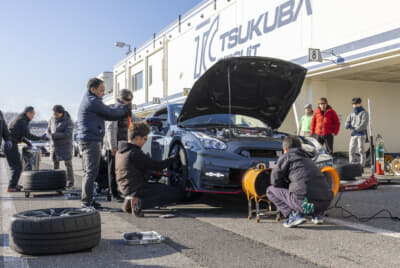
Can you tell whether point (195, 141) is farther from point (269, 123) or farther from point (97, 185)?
point (97, 185)

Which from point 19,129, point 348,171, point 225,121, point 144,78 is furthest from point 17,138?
point 144,78

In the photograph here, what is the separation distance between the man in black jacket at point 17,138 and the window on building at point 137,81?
87.4ft

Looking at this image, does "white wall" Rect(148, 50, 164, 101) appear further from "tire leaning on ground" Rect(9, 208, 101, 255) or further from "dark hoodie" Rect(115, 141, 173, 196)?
"tire leaning on ground" Rect(9, 208, 101, 255)

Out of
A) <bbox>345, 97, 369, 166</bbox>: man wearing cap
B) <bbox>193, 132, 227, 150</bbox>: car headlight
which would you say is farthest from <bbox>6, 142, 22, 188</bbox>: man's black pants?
<bbox>345, 97, 369, 166</bbox>: man wearing cap

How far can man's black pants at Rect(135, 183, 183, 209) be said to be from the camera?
5.32m

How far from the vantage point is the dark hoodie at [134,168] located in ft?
17.4

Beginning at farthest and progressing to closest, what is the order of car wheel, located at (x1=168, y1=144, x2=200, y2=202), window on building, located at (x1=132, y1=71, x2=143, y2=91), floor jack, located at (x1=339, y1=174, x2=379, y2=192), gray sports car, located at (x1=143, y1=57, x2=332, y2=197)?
window on building, located at (x1=132, y1=71, x2=143, y2=91), floor jack, located at (x1=339, y1=174, x2=379, y2=192), car wheel, located at (x1=168, y1=144, x2=200, y2=202), gray sports car, located at (x1=143, y1=57, x2=332, y2=197)

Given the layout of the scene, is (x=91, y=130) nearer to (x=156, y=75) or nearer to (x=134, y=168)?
(x=134, y=168)

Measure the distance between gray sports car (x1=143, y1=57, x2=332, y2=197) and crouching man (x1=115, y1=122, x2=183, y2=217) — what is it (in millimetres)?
360

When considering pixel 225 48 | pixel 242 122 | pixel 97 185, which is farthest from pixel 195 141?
pixel 225 48

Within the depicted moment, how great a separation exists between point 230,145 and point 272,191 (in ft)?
2.87

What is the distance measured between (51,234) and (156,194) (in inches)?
84.9

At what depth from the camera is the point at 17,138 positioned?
26.3 feet

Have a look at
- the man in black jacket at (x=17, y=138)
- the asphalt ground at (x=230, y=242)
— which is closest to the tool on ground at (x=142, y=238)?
the asphalt ground at (x=230, y=242)
